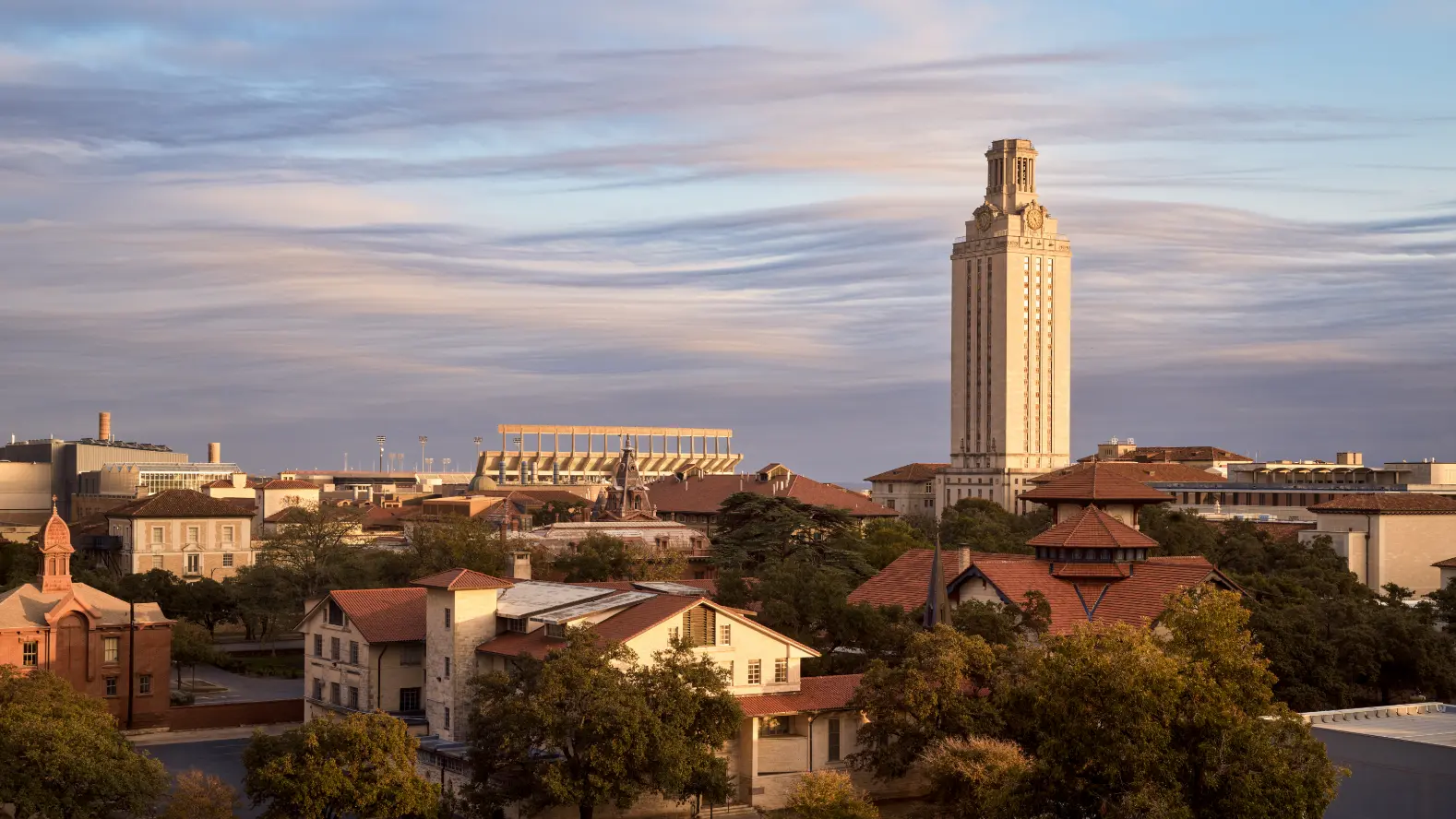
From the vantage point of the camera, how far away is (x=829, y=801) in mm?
44094

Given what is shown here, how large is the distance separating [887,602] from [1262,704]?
32.5 m

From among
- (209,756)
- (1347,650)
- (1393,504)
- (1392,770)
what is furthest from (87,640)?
(1393,504)

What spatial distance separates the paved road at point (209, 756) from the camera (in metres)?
59.1

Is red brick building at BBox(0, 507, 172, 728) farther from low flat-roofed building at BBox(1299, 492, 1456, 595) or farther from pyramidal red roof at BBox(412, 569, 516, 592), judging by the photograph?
low flat-roofed building at BBox(1299, 492, 1456, 595)

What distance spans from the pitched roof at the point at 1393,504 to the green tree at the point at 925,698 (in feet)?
186

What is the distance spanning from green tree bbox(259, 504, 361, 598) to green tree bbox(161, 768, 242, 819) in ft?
153

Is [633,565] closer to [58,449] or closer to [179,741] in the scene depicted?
[179,741]

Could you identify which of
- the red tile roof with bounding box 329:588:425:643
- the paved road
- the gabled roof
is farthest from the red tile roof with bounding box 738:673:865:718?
the gabled roof

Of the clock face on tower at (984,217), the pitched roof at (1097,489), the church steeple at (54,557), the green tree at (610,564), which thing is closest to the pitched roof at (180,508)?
the green tree at (610,564)

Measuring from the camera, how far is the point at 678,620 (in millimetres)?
55000

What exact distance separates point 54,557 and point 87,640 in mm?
4441

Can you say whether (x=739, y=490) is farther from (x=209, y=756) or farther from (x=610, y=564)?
(x=209, y=756)

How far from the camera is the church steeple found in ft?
237

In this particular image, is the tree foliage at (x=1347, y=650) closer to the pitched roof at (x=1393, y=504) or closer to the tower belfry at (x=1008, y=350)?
the pitched roof at (x=1393, y=504)
